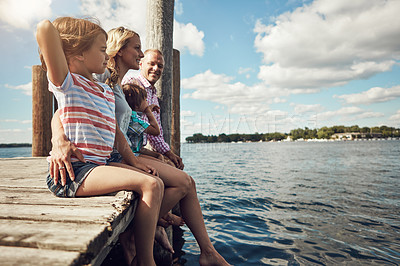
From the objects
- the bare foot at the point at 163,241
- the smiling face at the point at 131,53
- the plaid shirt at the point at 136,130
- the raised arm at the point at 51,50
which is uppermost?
the smiling face at the point at 131,53

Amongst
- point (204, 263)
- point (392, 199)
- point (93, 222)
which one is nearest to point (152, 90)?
point (204, 263)

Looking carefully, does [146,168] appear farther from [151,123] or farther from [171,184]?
[151,123]

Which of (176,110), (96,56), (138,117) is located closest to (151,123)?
(138,117)

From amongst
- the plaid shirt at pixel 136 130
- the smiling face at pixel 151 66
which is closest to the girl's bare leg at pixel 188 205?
the plaid shirt at pixel 136 130

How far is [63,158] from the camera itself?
1705mm

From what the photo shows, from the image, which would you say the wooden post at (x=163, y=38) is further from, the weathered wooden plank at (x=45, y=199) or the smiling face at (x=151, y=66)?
the weathered wooden plank at (x=45, y=199)

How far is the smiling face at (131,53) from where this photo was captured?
8.86 ft

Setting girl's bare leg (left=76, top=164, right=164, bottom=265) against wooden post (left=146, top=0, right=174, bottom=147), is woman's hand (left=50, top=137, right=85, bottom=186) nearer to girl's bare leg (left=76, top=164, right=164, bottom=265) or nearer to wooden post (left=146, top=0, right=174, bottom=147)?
girl's bare leg (left=76, top=164, right=164, bottom=265)

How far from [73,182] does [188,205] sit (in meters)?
1.05

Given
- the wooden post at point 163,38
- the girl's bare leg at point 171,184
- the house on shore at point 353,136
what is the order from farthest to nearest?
1. the house on shore at point 353,136
2. the wooden post at point 163,38
3. the girl's bare leg at point 171,184

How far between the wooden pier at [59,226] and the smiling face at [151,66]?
197 cm

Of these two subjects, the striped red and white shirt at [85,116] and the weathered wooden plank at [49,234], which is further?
the striped red and white shirt at [85,116]

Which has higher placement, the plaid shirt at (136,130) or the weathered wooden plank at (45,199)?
the plaid shirt at (136,130)

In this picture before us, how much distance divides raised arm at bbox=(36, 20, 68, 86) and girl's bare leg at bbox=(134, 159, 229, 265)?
1.10 m
